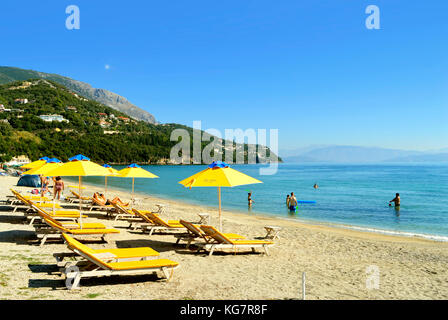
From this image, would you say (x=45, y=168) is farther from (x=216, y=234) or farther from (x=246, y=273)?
(x=246, y=273)

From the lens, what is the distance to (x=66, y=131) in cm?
11738

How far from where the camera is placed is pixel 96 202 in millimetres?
16281

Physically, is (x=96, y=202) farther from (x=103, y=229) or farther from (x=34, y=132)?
(x=34, y=132)

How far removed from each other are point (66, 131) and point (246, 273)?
125 m

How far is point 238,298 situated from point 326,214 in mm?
19075

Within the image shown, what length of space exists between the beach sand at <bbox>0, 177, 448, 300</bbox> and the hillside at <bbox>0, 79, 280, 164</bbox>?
82.7 metres

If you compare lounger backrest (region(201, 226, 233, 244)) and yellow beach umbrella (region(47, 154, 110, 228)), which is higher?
yellow beach umbrella (region(47, 154, 110, 228))

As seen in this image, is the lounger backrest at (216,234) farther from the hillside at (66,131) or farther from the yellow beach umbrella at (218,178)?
the hillside at (66,131)

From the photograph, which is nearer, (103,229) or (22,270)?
(22,270)

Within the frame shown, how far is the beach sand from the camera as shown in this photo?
5461mm

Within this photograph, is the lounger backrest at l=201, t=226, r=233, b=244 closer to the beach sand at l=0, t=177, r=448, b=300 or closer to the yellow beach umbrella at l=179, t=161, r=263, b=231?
the beach sand at l=0, t=177, r=448, b=300

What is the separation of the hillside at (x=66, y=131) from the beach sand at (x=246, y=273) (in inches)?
3254

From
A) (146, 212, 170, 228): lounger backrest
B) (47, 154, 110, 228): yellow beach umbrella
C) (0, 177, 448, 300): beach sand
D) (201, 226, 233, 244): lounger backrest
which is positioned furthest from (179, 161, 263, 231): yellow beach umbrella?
(47, 154, 110, 228): yellow beach umbrella
